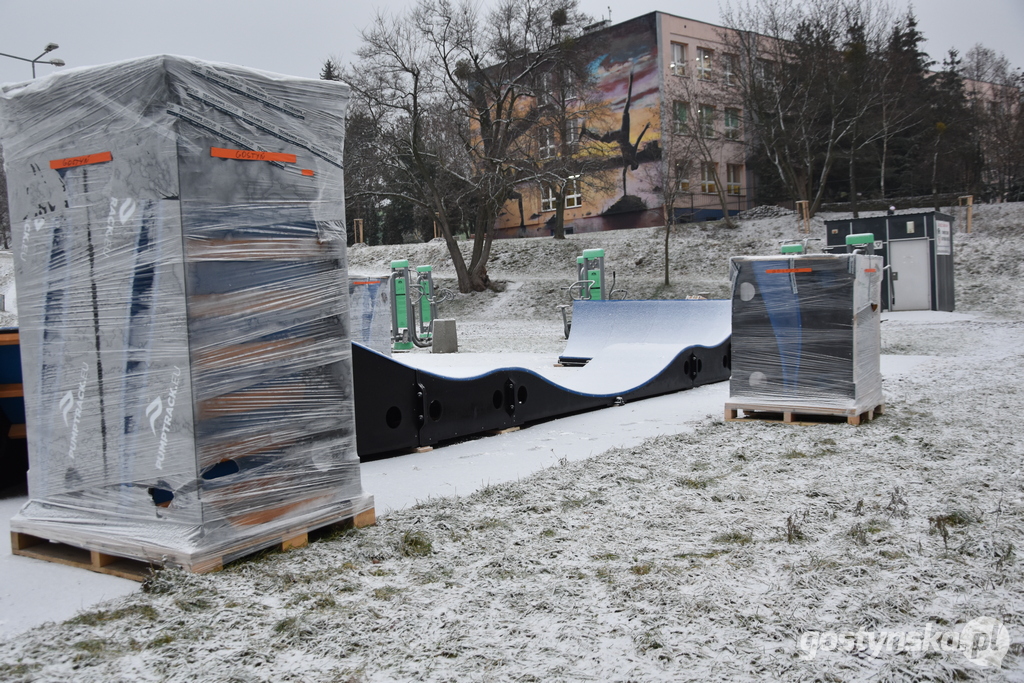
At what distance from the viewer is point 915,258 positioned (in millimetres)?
20672

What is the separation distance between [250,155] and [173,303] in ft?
2.45

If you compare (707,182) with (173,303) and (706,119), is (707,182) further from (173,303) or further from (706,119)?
(173,303)

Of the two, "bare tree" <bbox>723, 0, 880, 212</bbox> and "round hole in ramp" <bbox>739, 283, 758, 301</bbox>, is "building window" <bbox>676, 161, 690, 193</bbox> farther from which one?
"round hole in ramp" <bbox>739, 283, 758, 301</bbox>

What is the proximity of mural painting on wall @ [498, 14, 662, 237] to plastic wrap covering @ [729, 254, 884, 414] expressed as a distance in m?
30.2

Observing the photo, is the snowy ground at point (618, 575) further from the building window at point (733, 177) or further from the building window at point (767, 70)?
the building window at point (733, 177)

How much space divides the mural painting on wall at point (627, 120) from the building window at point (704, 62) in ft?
9.42

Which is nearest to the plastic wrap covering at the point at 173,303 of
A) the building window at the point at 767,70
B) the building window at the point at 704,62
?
the building window at the point at 767,70

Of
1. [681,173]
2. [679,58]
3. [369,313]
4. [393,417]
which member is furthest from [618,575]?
[679,58]

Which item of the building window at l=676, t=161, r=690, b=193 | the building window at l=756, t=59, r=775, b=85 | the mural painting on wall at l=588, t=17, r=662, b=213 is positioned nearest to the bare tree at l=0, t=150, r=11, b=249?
the building window at l=676, t=161, r=690, b=193

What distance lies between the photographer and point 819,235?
30.3 metres

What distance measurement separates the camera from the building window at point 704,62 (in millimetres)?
38812

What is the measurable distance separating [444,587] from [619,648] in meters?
0.87

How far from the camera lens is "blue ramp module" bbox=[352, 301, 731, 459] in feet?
19.6

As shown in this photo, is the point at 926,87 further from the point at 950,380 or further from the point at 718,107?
the point at 950,380
